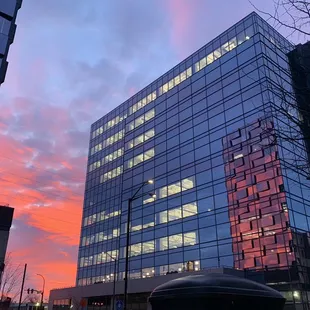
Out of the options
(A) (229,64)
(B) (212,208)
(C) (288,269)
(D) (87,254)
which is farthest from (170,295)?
(D) (87,254)

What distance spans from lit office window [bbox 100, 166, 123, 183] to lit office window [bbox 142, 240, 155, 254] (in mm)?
15695

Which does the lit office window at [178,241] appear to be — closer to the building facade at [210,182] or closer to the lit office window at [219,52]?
the building facade at [210,182]

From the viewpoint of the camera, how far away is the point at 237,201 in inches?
1458

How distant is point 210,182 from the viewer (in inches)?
1608

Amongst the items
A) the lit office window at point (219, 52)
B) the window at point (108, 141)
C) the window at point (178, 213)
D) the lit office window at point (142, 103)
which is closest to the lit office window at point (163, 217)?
the window at point (178, 213)

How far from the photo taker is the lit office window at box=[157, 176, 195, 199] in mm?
43509

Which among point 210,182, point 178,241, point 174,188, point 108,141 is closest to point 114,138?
point 108,141

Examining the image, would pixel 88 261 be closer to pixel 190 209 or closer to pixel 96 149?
pixel 96 149

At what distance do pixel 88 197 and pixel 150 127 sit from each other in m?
19.9

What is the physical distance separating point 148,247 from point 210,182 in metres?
12.7

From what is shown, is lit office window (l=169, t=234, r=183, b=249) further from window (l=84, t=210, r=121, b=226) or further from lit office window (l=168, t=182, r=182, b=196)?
window (l=84, t=210, r=121, b=226)

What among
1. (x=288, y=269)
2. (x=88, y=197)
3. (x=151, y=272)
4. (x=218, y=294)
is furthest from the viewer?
(x=88, y=197)

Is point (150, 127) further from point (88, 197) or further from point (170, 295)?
point (170, 295)

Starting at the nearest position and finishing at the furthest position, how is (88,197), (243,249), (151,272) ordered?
1. (243,249)
2. (151,272)
3. (88,197)
